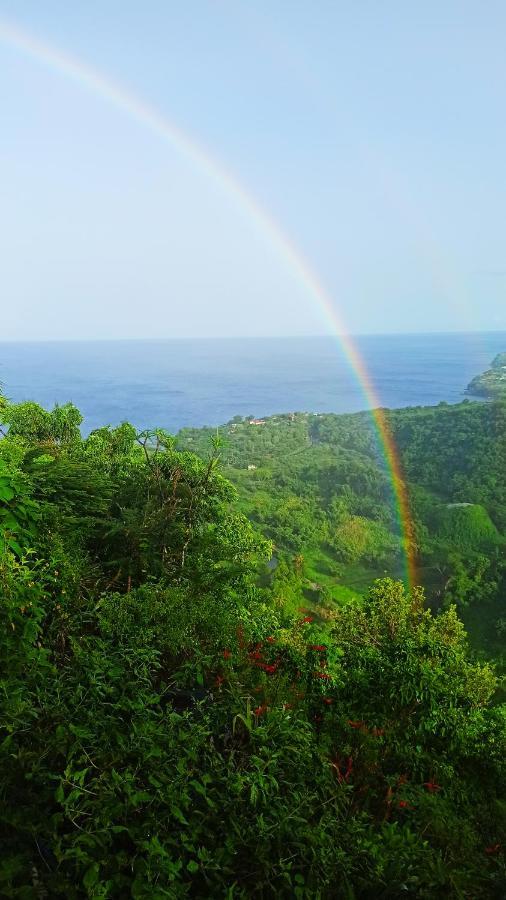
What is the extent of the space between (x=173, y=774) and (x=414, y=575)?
3816 cm

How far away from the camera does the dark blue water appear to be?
6906 centimetres

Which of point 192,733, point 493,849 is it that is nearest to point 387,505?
point 493,849

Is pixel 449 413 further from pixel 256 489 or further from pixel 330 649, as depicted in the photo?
pixel 330 649

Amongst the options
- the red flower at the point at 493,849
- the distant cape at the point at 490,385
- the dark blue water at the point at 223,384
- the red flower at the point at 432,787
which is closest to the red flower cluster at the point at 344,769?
the red flower at the point at 432,787

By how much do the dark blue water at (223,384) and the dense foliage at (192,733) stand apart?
51956 millimetres

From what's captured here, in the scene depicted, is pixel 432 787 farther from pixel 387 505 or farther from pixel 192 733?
pixel 387 505

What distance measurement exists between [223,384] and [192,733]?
334 ft

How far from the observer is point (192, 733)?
2170mm

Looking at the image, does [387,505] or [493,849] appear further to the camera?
[387,505]

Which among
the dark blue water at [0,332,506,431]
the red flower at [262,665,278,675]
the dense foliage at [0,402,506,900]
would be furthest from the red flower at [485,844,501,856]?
the dark blue water at [0,332,506,431]

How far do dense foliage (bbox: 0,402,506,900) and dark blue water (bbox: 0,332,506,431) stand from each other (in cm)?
5196

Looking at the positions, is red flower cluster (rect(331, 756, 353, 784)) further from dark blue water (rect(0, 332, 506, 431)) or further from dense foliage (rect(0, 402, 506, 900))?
dark blue water (rect(0, 332, 506, 431))

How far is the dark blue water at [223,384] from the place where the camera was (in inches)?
2719

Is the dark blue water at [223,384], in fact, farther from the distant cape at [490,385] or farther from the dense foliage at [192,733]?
the dense foliage at [192,733]
